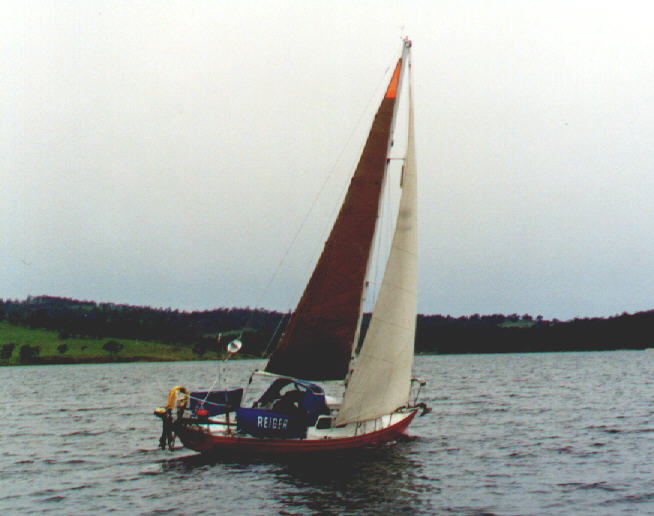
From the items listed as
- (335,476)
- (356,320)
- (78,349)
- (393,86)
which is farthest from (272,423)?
(78,349)

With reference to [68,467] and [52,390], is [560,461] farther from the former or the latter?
[52,390]

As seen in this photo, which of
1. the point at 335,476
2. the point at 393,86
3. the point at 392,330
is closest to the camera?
the point at 335,476

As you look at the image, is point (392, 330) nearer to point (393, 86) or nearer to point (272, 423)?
point (272, 423)

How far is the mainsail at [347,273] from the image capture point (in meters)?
24.8

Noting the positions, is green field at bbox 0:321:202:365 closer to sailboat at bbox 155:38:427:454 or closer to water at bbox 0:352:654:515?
water at bbox 0:352:654:515

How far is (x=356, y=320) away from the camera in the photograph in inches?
975

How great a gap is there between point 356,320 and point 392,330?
139cm

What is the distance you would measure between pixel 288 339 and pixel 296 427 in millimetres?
3389

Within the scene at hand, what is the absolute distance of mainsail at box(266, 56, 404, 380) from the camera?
81.2 feet

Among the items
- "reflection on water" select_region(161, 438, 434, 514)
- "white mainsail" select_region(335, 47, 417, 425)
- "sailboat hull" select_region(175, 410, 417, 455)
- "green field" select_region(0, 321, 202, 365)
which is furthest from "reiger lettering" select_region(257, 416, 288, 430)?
"green field" select_region(0, 321, 202, 365)

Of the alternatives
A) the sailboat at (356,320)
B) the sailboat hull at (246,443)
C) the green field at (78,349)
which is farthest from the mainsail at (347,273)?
the green field at (78,349)

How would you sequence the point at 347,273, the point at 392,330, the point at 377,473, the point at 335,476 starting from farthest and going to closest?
1. the point at 347,273
2. the point at 392,330
3. the point at 377,473
4. the point at 335,476

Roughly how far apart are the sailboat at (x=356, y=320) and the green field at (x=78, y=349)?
139308 millimetres

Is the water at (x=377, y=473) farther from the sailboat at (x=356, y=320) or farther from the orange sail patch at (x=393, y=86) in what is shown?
the orange sail patch at (x=393, y=86)
